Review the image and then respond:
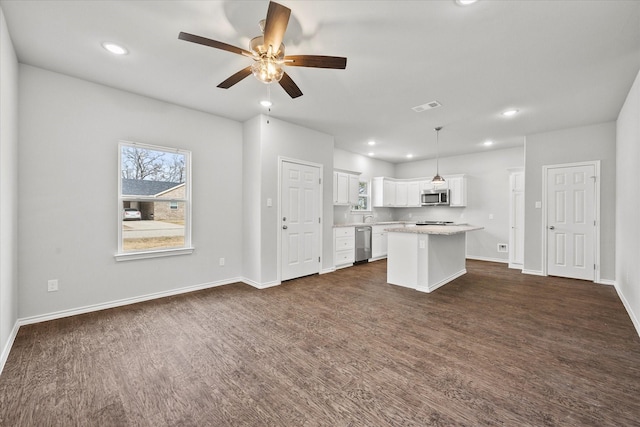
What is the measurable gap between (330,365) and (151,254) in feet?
9.57

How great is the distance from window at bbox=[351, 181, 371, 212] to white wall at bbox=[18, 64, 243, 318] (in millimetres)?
4388

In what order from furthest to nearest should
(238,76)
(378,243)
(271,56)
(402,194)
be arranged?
1. (402,194)
2. (378,243)
3. (238,76)
4. (271,56)

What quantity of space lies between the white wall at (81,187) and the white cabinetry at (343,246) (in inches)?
106

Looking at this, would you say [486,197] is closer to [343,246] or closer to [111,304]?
[343,246]

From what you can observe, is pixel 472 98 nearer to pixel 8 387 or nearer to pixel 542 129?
pixel 542 129

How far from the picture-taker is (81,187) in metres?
3.20

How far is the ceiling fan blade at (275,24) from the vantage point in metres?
1.71

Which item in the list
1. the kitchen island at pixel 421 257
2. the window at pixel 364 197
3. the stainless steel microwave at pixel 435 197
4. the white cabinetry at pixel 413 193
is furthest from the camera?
the white cabinetry at pixel 413 193

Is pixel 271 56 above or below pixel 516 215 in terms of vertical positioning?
above

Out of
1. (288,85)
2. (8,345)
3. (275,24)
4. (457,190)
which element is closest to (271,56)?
(275,24)

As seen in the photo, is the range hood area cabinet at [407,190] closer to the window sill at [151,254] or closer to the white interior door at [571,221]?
the white interior door at [571,221]

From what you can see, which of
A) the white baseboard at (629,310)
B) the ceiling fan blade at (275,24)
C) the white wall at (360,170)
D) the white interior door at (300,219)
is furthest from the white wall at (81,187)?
the white baseboard at (629,310)

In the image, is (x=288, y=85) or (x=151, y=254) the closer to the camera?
(x=288, y=85)

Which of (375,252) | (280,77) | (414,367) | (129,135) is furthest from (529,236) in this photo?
(129,135)
